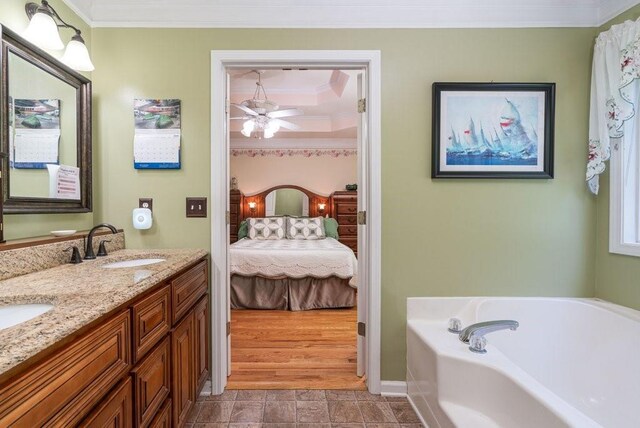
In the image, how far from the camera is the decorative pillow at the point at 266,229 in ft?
15.4

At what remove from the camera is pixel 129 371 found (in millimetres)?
1077

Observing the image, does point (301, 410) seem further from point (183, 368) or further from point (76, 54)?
point (76, 54)

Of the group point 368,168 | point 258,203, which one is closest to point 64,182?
point 368,168

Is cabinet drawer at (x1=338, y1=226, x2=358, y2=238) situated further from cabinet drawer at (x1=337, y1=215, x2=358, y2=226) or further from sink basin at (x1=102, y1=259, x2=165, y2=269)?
sink basin at (x1=102, y1=259, x2=165, y2=269)

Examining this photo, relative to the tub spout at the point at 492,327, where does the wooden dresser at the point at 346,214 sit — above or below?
above

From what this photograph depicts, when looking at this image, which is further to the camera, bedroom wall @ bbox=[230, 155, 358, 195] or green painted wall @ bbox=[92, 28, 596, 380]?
bedroom wall @ bbox=[230, 155, 358, 195]

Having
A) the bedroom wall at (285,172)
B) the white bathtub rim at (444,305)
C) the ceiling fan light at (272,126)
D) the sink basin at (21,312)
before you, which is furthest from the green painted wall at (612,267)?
the bedroom wall at (285,172)

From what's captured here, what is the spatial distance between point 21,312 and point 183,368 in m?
0.76

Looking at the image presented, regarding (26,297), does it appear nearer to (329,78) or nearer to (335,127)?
(329,78)

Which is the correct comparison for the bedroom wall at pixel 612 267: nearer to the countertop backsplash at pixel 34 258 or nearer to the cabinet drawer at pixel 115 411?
the cabinet drawer at pixel 115 411

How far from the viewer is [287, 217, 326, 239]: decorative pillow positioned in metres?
4.77

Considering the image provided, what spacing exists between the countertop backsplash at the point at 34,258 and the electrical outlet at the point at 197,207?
1.90 feet

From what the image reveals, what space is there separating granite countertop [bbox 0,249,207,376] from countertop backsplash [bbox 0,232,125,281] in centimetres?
4

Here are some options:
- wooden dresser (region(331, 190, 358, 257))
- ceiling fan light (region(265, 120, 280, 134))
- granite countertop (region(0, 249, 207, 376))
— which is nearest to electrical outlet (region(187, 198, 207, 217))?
granite countertop (region(0, 249, 207, 376))
